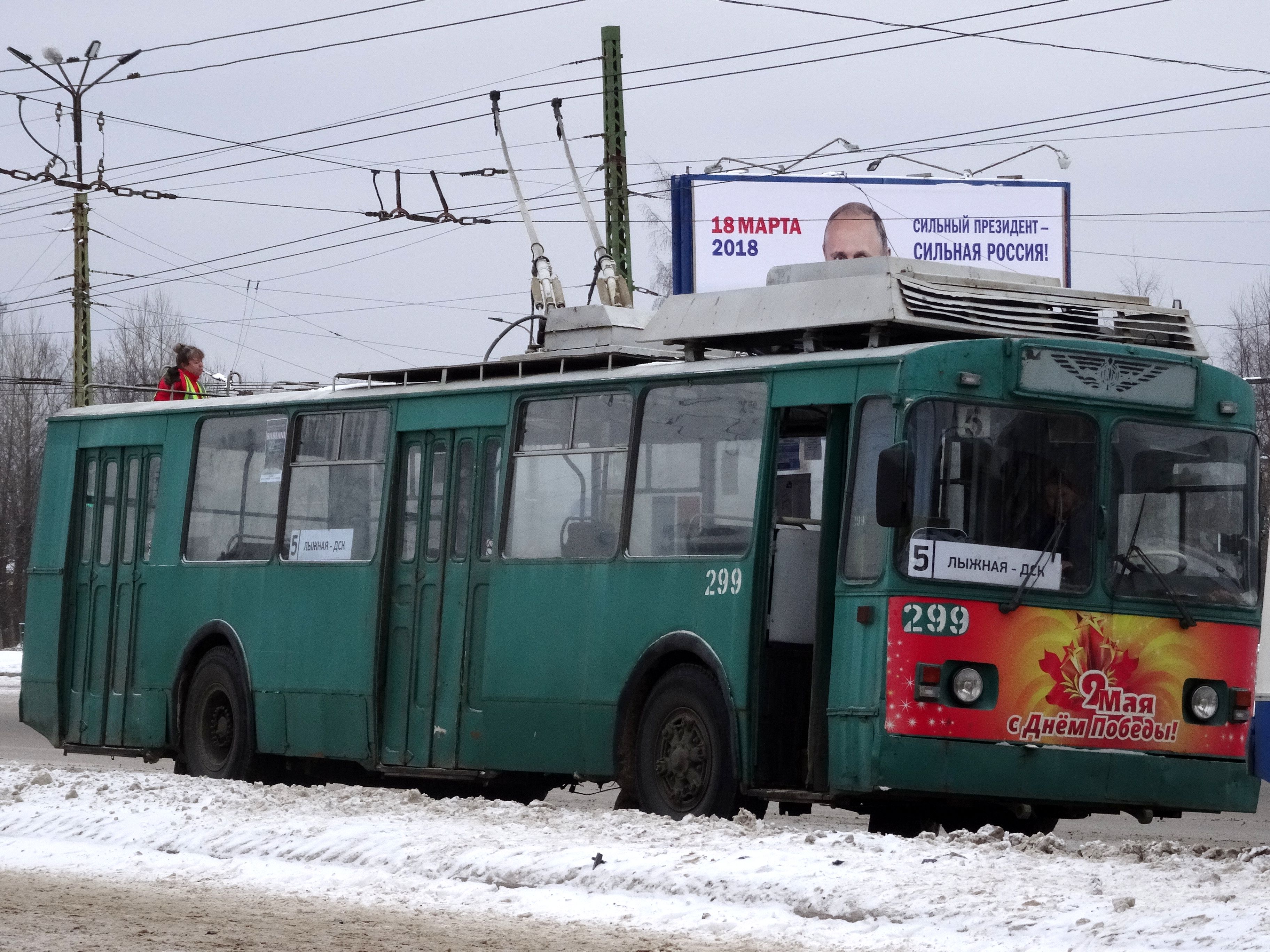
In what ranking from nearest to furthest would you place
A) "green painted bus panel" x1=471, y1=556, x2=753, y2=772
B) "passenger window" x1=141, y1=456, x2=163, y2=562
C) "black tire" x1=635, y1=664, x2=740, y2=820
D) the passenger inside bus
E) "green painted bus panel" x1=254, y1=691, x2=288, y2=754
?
the passenger inside bus, "black tire" x1=635, y1=664, x2=740, y2=820, "green painted bus panel" x1=471, y1=556, x2=753, y2=772, "green painted bus panel" x1=254, y1=691, x2=288, y2=754, "passenger window" x1=141, y1=456, x2=163, y2=562

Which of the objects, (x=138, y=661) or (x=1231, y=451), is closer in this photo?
(x=1231, y=451)

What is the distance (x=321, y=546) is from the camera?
14867 mm

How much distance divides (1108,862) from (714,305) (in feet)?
14.7

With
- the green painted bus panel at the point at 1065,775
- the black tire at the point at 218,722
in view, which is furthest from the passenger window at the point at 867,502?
the black tire at the point at 218,722

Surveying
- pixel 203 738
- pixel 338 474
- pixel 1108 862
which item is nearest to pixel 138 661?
pixel 203 738

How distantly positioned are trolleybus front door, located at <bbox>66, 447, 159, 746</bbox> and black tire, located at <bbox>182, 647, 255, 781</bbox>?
88cm

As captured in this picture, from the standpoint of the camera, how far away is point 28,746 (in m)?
22.8

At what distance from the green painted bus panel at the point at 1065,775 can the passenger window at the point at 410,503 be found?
4546 millimetres

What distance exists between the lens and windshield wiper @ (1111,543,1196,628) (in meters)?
11.1

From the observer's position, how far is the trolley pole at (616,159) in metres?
25.6

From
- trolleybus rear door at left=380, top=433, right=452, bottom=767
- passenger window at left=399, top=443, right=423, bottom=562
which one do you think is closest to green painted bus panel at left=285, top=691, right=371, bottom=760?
trolleybus rear door at left=380, top=433, right=452, bottom=767

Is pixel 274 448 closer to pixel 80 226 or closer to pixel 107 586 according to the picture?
pixel 107 586

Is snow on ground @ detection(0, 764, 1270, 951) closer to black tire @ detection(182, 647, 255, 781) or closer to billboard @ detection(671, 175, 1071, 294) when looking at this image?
black tire @ detection(182, 647, 255, 781)

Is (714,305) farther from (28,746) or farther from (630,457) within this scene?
(28,746)
